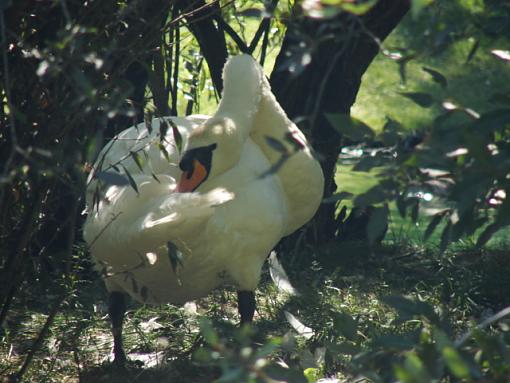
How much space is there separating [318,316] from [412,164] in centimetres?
261

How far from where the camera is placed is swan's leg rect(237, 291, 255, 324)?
3.80 m

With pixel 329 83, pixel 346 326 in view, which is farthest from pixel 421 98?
pixel 329 83

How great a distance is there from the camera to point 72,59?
81.6 inches

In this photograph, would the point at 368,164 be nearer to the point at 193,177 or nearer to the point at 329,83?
the point at 193,177

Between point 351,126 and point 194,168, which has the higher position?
point 351,126

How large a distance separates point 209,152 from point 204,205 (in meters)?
0.53

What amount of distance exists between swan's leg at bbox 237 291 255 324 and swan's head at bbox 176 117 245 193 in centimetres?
49

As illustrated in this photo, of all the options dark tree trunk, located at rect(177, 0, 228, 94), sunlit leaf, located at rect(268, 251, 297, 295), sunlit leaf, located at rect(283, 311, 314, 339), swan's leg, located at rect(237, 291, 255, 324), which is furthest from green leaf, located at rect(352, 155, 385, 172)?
dark tree trunk, located at rect(177, 0, 228, 94)

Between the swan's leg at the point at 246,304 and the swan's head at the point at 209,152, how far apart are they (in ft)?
1.60

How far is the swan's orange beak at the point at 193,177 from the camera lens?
366cm

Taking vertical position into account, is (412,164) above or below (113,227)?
above

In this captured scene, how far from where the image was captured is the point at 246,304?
3.82m

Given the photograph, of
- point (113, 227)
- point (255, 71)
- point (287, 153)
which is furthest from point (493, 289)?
point (287, 153)

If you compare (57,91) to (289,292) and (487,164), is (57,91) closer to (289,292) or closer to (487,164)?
(487,164)
